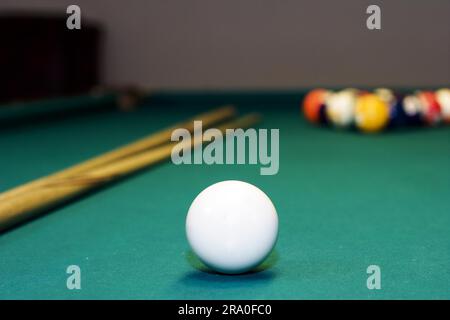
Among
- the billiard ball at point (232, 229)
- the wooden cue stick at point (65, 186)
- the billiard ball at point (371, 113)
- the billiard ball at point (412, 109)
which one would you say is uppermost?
the billiard ball at point (412, 109)

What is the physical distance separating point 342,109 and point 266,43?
326 centimetres

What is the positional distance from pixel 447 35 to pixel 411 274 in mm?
6453

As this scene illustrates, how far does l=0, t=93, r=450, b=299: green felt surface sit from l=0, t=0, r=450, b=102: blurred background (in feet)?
12.3

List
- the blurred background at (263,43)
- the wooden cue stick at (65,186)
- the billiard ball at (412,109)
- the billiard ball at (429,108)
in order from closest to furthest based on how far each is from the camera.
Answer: the wooden cue stick at (65,186) < the billiard ball at (412,109) < the billiard ball at (429,108) < the blurred background at (263,43)

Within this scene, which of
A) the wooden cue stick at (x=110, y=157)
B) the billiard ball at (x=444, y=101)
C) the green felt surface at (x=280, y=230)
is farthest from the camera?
the billiard ball at (x=444, y=101)

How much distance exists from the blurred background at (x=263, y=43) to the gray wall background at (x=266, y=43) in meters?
0.01

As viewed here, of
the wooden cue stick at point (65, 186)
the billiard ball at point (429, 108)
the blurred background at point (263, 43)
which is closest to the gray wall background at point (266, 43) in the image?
the blurred background at point (263, 43)

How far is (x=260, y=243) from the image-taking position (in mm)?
1387

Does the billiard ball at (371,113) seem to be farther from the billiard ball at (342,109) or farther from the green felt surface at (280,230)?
the green felt surface at (280,230)

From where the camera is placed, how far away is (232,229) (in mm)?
1363

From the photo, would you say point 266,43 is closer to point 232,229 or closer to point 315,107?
point 315,107

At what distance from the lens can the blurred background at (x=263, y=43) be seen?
7.28 m

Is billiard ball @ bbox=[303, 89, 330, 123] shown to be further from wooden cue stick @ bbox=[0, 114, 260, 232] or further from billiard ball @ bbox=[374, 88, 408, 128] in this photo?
wooden cue stick @ bbox=[0, 114, 260, 232]
